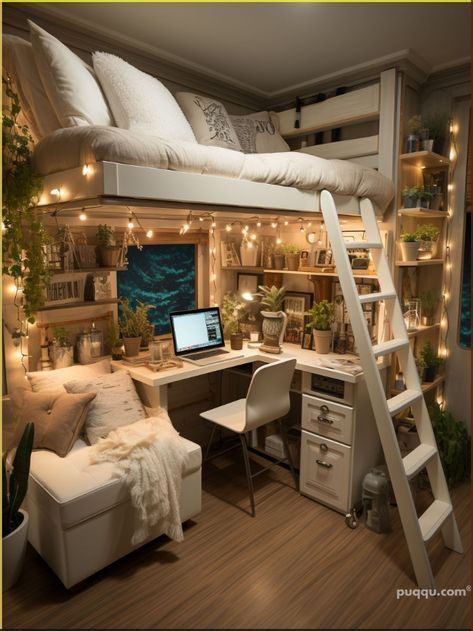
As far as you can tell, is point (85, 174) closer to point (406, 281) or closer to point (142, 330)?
point (142, 330)

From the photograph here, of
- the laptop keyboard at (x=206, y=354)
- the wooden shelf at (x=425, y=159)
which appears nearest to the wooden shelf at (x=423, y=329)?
the wooden shelf at (x=425, y=159)

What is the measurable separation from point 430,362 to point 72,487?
2434 millimetres

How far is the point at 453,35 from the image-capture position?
8.21 ft

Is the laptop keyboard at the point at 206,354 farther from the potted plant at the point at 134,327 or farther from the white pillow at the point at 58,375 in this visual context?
the white pillow at the point at 58,375

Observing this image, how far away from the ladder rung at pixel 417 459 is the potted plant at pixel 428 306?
103 centimetres

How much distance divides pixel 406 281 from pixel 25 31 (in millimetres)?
2747

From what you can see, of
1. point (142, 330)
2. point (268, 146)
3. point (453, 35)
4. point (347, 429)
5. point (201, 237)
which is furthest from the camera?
point (201, 237)

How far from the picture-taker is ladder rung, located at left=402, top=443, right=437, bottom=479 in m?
2.28

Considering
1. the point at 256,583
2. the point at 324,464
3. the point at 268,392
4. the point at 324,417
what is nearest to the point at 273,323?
the point at 268,392

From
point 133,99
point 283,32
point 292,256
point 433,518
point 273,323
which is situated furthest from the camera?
point 292,256

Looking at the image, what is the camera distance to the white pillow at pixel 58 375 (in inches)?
99.0

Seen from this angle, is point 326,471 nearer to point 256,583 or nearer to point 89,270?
point 256,583

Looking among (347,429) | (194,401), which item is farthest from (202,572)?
(194,401)

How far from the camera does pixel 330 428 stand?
2.76 m
